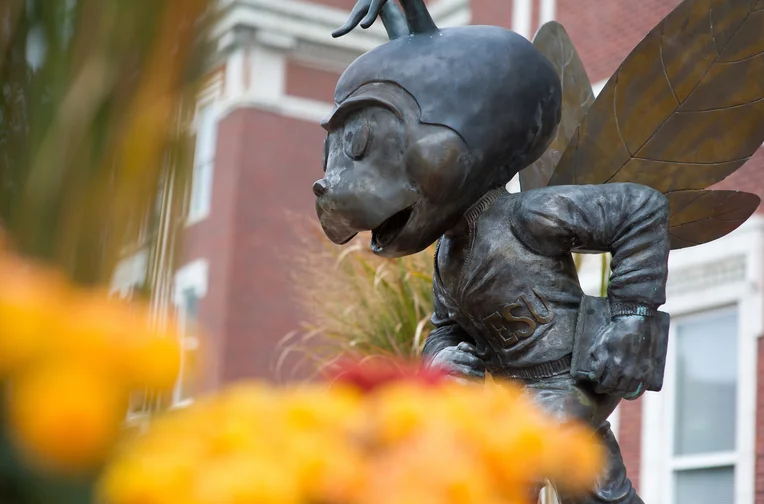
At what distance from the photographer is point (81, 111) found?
0.50 meters

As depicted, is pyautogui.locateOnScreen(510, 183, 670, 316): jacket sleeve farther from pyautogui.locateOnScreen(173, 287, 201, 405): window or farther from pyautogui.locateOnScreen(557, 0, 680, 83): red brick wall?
pyautogui.locateOnScreen(557, 0, 680, 83): red brick wall

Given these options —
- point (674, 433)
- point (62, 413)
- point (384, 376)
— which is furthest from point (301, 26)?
point (62, 413)

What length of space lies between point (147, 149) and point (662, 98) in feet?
6.61

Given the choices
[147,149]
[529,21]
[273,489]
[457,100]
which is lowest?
[273,489]

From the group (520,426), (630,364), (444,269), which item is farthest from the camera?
(444,269)

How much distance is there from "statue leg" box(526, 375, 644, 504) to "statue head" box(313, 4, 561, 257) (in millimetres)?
368

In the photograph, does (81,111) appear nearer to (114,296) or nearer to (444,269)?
(114,296)

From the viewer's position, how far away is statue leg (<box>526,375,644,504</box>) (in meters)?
2.08

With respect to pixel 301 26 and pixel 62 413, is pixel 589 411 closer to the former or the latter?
pixel 62 413

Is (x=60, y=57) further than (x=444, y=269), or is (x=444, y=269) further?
(x=444, y=269)

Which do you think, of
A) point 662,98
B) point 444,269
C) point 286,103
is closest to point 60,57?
point 444,269

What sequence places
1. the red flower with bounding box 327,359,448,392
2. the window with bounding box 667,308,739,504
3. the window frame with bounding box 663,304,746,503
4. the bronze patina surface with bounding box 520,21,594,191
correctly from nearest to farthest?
the red flower with bounding box 327,359,448,392, the bronze patina surface with bounding box 520,21,594,191, the window frame with bounding box 663,304,746,503, the window with bounding box 667,308,739,504

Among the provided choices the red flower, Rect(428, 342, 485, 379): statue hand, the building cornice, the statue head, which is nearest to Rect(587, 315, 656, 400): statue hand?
Rect(428, 342, 485, 379): statue hand

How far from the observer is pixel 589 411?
2109 millimetres
